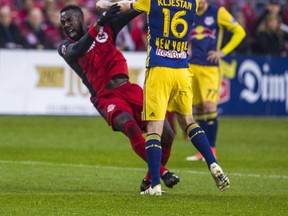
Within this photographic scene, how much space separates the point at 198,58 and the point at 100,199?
6.28 meters

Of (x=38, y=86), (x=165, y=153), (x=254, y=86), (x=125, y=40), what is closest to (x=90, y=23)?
(x=125, y=40)

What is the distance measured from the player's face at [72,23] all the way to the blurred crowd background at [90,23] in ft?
36.9

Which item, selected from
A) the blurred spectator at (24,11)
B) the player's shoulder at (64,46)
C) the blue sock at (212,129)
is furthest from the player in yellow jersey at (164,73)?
the blurred spectator at (24,11)

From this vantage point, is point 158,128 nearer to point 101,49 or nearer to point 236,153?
point 101,49

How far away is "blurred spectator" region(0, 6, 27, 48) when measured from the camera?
2383cm

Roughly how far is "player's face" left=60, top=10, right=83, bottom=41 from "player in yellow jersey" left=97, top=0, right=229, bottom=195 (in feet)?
2.49

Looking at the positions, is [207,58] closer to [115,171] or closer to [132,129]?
[115,171]

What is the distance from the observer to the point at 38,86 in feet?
74.9

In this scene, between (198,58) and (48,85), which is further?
(48,85)

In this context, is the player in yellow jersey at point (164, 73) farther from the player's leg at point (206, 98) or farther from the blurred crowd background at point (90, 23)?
the blurred crowd background at point (90, 23)

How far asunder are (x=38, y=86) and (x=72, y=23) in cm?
1081

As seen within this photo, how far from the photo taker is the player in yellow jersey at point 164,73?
11156 millimetres

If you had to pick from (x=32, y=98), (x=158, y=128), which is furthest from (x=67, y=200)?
(x=32, y=98)

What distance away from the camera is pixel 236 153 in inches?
683
